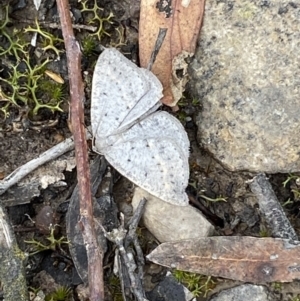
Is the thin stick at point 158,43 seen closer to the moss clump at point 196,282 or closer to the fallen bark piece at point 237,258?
the fallen bark piece at point 237,258

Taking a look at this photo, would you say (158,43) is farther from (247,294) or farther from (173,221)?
(247,294)

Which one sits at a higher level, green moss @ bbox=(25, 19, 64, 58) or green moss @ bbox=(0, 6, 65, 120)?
green moss @ bbox=(25, 19, 64, 58)

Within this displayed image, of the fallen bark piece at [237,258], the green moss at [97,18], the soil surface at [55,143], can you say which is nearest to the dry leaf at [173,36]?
the soil surface at [55,143]

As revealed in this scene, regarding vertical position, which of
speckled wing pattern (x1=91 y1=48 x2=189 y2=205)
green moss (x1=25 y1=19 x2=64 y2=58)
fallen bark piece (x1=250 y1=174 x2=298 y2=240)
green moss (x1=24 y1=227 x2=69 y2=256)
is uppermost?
green moss (x1=25 y1=19 x2=64 y2=58)

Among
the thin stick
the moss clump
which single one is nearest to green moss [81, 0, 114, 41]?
the thin stick

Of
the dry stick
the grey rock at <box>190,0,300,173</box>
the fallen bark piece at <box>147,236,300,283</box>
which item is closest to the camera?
the dry stick

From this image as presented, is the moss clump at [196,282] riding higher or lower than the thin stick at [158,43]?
lower

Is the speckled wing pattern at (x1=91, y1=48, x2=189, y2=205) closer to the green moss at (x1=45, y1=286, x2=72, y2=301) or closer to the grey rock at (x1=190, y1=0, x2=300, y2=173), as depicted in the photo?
the grey rock at (x1=190, y1=0, x2=300, y2=173)
